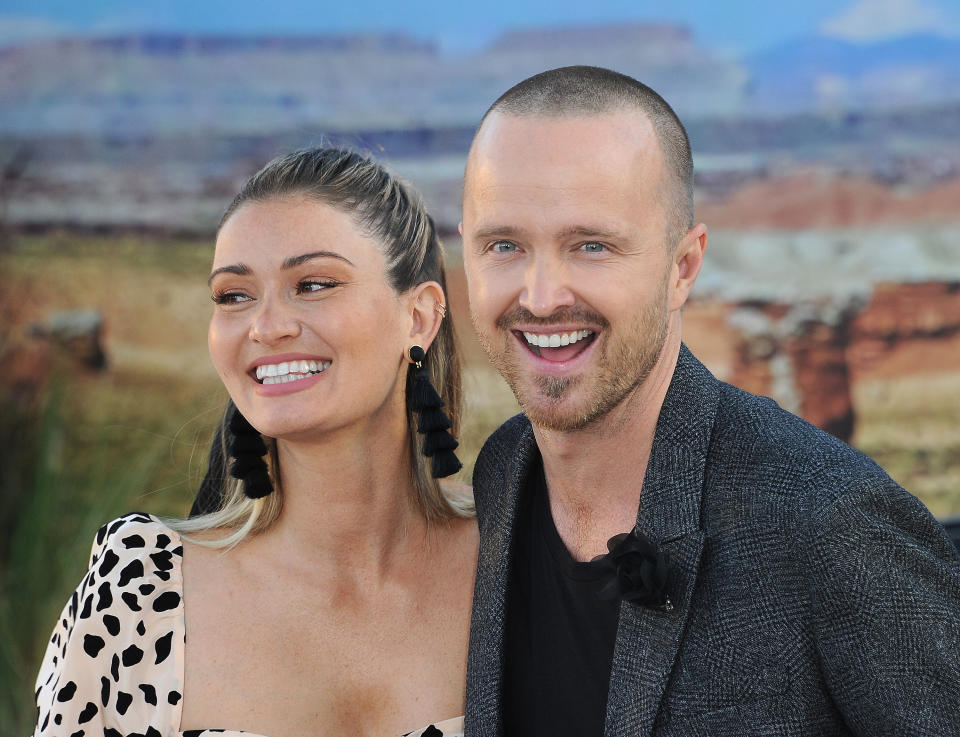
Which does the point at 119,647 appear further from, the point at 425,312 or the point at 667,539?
the point at 667,539

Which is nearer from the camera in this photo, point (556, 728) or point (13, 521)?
point (556, 728)

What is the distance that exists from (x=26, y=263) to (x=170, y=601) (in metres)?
2.89

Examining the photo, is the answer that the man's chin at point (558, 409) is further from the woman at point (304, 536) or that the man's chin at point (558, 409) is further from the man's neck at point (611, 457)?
the woman at point (304, 536)

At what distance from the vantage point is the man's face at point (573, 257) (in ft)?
5.75

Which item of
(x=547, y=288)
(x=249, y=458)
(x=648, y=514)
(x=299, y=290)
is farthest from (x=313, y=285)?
(x=648, y=514)

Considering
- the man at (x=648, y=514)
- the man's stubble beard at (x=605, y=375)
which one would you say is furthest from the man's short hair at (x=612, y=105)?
the man's stubble beard at (x=605, y=375)

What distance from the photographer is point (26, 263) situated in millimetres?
4613

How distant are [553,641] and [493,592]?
0.16 metres

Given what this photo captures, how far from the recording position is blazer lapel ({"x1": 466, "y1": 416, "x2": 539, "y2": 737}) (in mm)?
1917

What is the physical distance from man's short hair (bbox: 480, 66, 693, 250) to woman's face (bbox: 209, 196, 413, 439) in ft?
1.67

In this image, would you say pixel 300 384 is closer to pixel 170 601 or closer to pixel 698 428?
pixel 170 601

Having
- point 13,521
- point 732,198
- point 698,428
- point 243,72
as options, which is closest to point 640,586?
point 698,428

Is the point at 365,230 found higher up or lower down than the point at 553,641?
higher up

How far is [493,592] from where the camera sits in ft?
6.57
